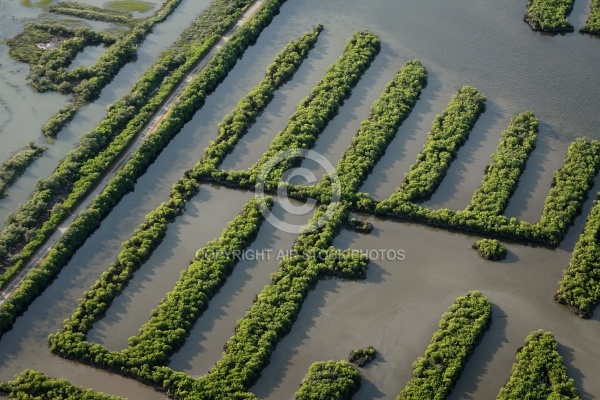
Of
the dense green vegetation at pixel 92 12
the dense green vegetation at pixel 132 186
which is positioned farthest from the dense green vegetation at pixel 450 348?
the dense green vegetation at pixel 92 12

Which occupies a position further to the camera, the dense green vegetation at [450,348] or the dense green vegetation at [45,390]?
the dense green vegetation at [450,348]

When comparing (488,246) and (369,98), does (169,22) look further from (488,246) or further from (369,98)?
(488,246)

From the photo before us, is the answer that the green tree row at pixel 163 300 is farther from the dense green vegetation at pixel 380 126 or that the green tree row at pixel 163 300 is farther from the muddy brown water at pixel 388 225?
the dense green vegetation at pixel 380 126

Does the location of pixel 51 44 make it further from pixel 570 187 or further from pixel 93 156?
pixel 570 187

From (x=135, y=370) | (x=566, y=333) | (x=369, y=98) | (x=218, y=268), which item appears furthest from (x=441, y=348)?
(x=369, y=98)

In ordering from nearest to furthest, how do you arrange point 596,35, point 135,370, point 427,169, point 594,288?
point 135,370 < point 594,288 < point 427,169 < point 596,35

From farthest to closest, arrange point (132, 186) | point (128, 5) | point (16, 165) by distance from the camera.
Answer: point (128, 5) → point (16, 165) → point (132, 186)
